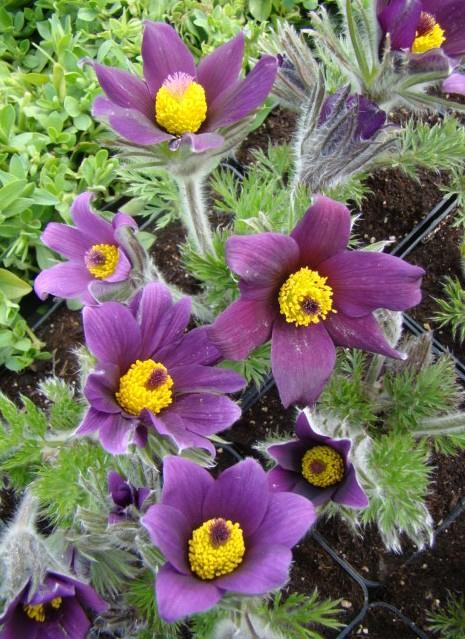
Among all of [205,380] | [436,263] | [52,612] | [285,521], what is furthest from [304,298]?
[436,263]

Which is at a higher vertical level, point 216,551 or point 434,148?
point 434,148

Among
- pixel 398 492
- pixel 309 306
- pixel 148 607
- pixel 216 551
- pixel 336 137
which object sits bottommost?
pixel 148 607

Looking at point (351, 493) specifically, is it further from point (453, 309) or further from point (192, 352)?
point (453, 309)

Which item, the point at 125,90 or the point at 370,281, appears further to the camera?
the point at 125,90

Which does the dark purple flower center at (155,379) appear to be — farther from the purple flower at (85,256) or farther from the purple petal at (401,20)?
the purple petal at (401,20)

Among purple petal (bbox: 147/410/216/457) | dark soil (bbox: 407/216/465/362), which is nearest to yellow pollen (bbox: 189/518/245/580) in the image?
purple petal (bbox: 147/410/216/457)

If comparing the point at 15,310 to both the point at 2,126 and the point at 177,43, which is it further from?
the point at 177,43
